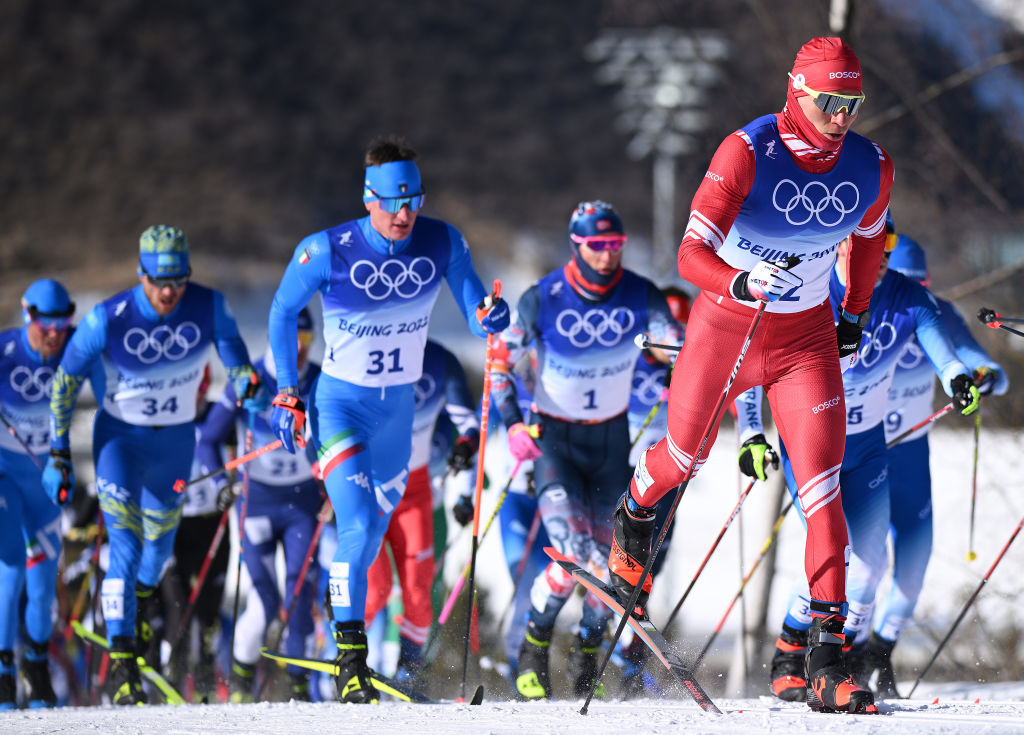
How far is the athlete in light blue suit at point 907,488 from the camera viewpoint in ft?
22.4

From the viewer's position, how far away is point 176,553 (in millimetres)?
8906

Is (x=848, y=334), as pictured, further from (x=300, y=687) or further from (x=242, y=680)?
(x=242, y=680)

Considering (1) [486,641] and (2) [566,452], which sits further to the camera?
(1) [486,641]

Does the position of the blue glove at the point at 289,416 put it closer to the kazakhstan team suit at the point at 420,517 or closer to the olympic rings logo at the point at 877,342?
the kazakhstan team suit at the point at 420,517

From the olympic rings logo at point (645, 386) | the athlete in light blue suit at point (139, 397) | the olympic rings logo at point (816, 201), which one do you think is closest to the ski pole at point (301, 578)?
the athlete in light blue suit at point (139, 397)

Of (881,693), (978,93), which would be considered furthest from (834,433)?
(978,93)

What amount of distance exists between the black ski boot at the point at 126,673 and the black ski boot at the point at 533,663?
197cm

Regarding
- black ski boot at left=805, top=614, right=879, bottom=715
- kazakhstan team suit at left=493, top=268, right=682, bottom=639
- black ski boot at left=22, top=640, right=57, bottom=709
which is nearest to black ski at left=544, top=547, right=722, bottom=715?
black ski boot at left=805, top=614, right=879, bottom=715

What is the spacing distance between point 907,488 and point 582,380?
1791 millimetres

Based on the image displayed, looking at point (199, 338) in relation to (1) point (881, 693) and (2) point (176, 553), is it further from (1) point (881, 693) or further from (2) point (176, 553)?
(1) point (881, 693)

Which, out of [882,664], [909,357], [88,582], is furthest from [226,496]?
[909,357]

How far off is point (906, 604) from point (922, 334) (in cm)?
154

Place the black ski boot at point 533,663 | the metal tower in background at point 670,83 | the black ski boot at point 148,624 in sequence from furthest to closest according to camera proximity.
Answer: the metal tower in background at point 670,83 → the black ski boot at point 148,624 → the black ski boot at point 533,663

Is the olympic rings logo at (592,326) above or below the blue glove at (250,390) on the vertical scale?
above
